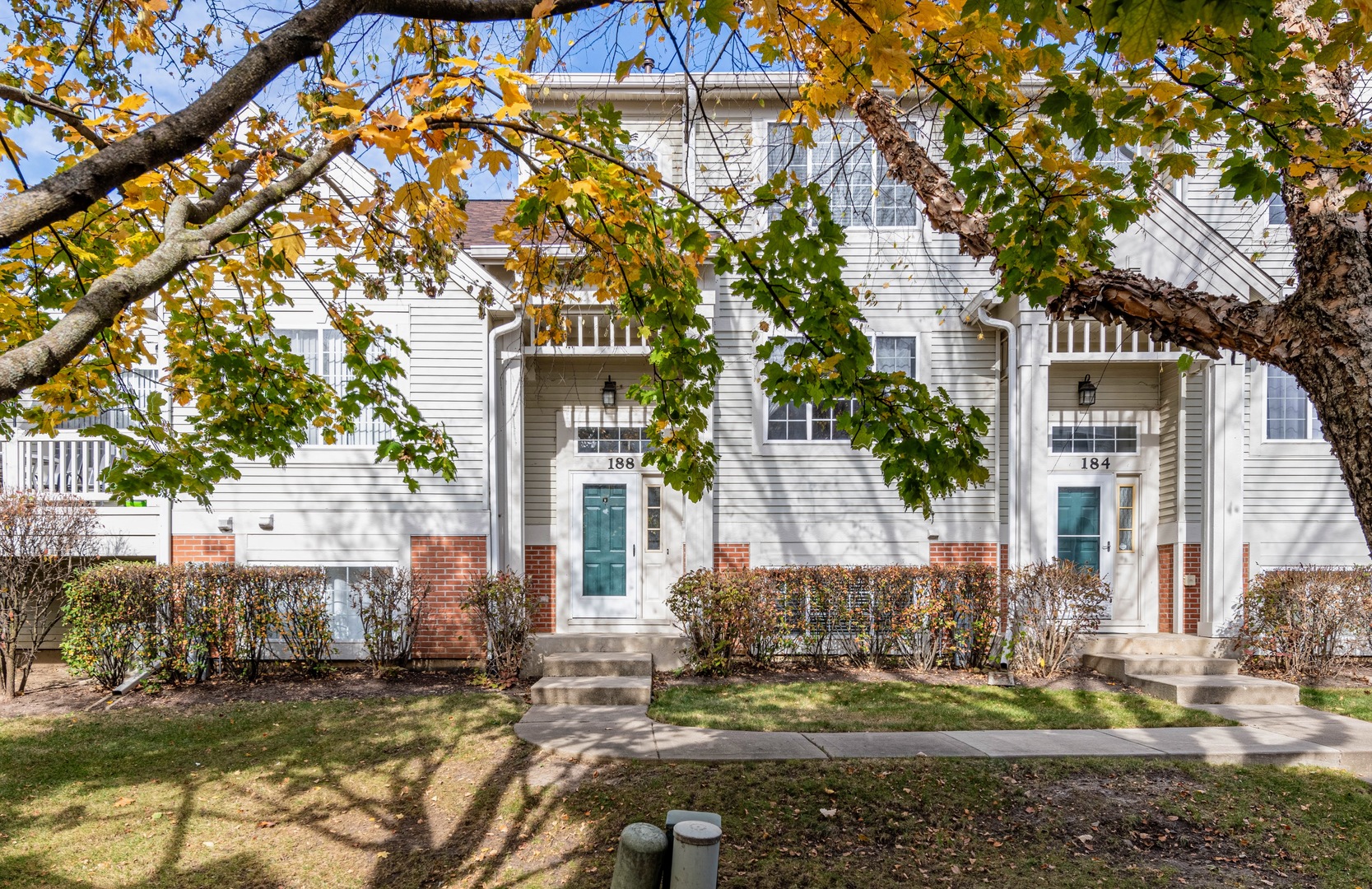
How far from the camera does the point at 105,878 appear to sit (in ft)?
14.9

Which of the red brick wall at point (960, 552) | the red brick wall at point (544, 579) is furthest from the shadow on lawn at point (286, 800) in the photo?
the red brick wall at point (960, 552)

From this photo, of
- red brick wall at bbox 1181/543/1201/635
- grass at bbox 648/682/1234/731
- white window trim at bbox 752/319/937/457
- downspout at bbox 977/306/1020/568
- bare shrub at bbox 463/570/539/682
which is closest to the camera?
grass at bbox 648/682/1234/731

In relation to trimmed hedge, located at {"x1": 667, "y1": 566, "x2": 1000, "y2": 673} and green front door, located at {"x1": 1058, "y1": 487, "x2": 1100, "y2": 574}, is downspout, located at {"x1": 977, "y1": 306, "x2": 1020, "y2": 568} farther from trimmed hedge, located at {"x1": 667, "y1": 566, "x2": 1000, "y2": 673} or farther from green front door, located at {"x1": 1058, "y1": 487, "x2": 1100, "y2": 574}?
green front door, located at {"x1": 1058, "y1": 487, "x2": 1100, "y2": 574}

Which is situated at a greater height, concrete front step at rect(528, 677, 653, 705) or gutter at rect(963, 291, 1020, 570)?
gutter at rect(963, 291, 1020, 570)

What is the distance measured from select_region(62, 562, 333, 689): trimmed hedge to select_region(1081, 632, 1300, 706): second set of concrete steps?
30.9 feet

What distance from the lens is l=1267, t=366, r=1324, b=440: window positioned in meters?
10.6

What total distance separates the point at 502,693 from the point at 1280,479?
411 inches

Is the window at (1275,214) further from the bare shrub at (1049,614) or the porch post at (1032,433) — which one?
the bare shrub at (1049,614)

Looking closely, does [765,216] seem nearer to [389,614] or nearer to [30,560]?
[389,614]

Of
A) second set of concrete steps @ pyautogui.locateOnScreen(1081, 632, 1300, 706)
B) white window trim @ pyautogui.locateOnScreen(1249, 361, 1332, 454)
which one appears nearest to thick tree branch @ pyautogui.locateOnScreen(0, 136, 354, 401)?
second set of concrete steps @ pyautogui.locateOnScreen(1081, 632, 1300, 706)

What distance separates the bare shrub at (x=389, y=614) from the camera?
9.38m

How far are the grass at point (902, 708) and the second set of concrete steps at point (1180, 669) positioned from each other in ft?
1.32

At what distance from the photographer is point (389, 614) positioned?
943 centimetres

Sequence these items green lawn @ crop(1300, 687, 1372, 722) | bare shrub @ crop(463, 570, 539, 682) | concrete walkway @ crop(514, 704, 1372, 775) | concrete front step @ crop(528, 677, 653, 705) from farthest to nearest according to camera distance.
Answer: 1. bare shrub @ crop(463, 570, 539, 682)
2. concrete front step @ crop(528, 677, 653, 705)
3. green lawn @ crop(1300, 687, 1372, 722)
4. concrete walkway @ crop(514, 704, 1372, 775)
